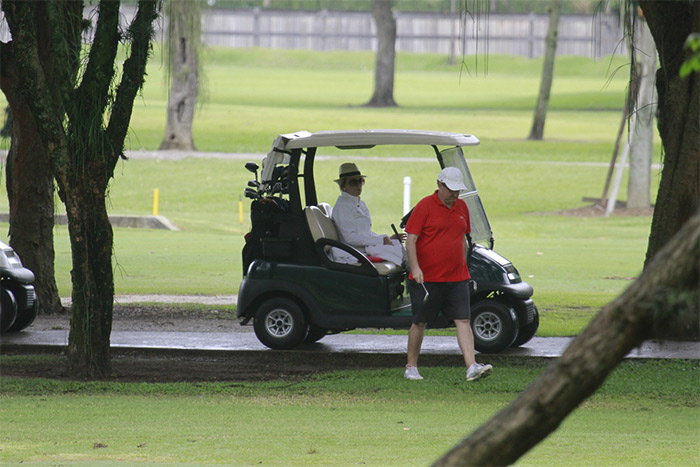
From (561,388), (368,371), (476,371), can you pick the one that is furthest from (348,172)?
(561,388)

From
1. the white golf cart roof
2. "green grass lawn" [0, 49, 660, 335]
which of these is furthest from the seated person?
"green grass lawn" [0, 49, 660, 335]

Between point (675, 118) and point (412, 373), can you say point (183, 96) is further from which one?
point (412, 373)

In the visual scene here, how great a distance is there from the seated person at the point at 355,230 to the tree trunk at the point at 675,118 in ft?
8.88

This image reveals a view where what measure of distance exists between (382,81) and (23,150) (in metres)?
40.9

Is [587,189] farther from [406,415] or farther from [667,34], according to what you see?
[406,415]

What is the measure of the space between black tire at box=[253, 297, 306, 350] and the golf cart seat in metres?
0.57

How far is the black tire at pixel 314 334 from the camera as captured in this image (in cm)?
1088

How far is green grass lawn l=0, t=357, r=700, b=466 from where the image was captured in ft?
20.7

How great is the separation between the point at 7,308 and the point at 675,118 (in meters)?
6.91

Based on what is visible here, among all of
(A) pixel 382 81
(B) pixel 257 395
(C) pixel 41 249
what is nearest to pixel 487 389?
(B) pixel 257 395

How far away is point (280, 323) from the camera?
10352 mm

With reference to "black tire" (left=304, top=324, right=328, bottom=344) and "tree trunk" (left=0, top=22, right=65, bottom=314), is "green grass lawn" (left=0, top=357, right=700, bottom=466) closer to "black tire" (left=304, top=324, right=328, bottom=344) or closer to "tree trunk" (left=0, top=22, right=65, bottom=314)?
"black tire" (left=304, top=324, right=328, bottom=344)

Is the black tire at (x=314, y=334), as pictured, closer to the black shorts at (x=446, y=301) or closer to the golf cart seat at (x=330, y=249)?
the golf cart seat at (x=330, y=249)

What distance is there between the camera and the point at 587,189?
33062mm
